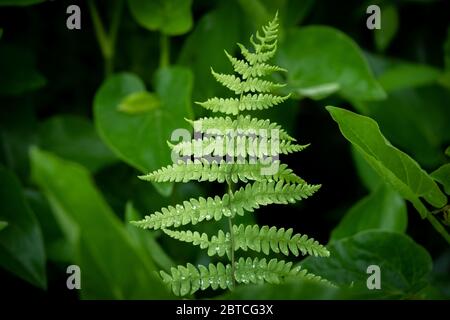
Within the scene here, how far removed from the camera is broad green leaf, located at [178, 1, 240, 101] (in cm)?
63

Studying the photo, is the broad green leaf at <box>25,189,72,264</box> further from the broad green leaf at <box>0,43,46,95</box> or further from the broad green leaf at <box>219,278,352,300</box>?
the broad green leaf at <box>219,278,352,300</box>

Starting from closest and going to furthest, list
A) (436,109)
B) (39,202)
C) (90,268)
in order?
(90,268) < (39,202) < (436,109)

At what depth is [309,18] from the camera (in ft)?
2.52

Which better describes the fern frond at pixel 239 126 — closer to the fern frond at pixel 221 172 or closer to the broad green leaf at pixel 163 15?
the fern frond at pixel 221 172

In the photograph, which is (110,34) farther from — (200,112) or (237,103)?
(237,103)

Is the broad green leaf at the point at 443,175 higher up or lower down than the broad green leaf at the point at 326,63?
lower down

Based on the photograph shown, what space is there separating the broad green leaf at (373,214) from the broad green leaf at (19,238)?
237 mm

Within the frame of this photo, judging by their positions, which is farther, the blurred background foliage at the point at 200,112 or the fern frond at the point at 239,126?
the blurred background foliage at the point at 200,112

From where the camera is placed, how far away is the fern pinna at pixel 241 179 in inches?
14.7

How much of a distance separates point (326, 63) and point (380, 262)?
236 mm

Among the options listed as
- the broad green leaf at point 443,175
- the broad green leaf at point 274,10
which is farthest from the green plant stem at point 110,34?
the broad green leaf at point 443,175
